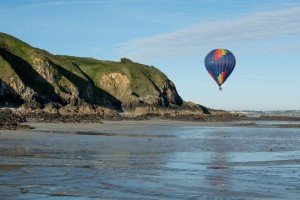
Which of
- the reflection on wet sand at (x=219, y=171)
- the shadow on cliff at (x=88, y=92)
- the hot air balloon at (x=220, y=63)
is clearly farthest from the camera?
the shadow on cliff at (x=88, y=92)

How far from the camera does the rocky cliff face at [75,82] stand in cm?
7500

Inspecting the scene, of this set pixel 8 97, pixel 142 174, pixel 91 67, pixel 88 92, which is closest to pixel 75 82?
pixel 88 92

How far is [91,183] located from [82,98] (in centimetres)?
7624

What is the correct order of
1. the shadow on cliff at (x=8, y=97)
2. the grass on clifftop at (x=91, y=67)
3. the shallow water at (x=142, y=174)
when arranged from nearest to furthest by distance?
the shallow water at (x=142, y=174) → the shadow on cliff at (x=8, y=97) → the grass on clifftop at (x=91, y=67)

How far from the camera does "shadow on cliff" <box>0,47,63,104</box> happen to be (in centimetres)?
7944

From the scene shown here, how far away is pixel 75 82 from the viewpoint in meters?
92.1

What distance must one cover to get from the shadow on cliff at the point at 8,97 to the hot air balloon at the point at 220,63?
27088 mm

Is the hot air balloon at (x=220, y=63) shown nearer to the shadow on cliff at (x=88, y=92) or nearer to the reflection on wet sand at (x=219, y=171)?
the shadow on cliff at (x=88, y=92)

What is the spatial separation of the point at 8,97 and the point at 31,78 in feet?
35.3

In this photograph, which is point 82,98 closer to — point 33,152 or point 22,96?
point 22,96

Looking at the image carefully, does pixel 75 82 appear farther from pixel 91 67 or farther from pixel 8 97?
pixel 8 97

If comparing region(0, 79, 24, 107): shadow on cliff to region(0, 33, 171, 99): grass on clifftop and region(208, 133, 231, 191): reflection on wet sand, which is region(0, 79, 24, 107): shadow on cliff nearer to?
region(0, 33, 171, 99): grass on clifftop

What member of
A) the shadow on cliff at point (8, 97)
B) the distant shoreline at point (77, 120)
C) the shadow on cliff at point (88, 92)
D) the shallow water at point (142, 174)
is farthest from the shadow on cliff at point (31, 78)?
the shallow water at point (142, 174)

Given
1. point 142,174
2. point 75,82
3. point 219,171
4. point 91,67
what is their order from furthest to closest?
point 91,67 < point 75,82 < point 219,171 < point 142,174
